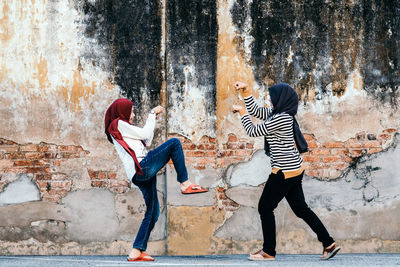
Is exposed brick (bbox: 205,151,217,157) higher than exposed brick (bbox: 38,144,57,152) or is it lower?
lower

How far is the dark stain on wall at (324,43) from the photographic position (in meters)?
6.84

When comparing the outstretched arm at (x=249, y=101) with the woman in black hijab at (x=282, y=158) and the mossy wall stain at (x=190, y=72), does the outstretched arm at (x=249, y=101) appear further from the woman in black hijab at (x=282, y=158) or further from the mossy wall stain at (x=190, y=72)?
the mossy wall stain at (x=190, y=72)

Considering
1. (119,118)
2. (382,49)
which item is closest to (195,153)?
(119,118)

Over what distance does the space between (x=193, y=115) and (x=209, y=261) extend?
1.64 m

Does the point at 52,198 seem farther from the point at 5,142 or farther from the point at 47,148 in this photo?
the point at 5,142

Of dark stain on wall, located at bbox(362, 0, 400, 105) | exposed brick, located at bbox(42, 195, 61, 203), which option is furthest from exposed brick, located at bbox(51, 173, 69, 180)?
dark stain on wall, located at bbox(362, 0, 400, 105)

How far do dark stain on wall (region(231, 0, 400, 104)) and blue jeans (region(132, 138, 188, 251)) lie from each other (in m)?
1.64

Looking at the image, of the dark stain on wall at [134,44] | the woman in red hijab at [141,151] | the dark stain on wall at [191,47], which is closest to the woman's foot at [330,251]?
the woman in red hijab at [141,151]

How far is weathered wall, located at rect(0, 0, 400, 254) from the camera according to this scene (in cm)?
675

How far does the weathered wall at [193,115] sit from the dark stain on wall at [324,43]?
1 cm

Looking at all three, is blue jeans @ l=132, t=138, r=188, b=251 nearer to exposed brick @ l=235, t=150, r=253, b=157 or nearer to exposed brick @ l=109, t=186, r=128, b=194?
exposed brick @ l=109, t=186, r=128, b=194

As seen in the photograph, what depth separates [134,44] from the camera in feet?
22.4

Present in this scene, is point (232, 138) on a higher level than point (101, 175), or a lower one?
higher

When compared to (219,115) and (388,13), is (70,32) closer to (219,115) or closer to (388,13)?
(219,115)
